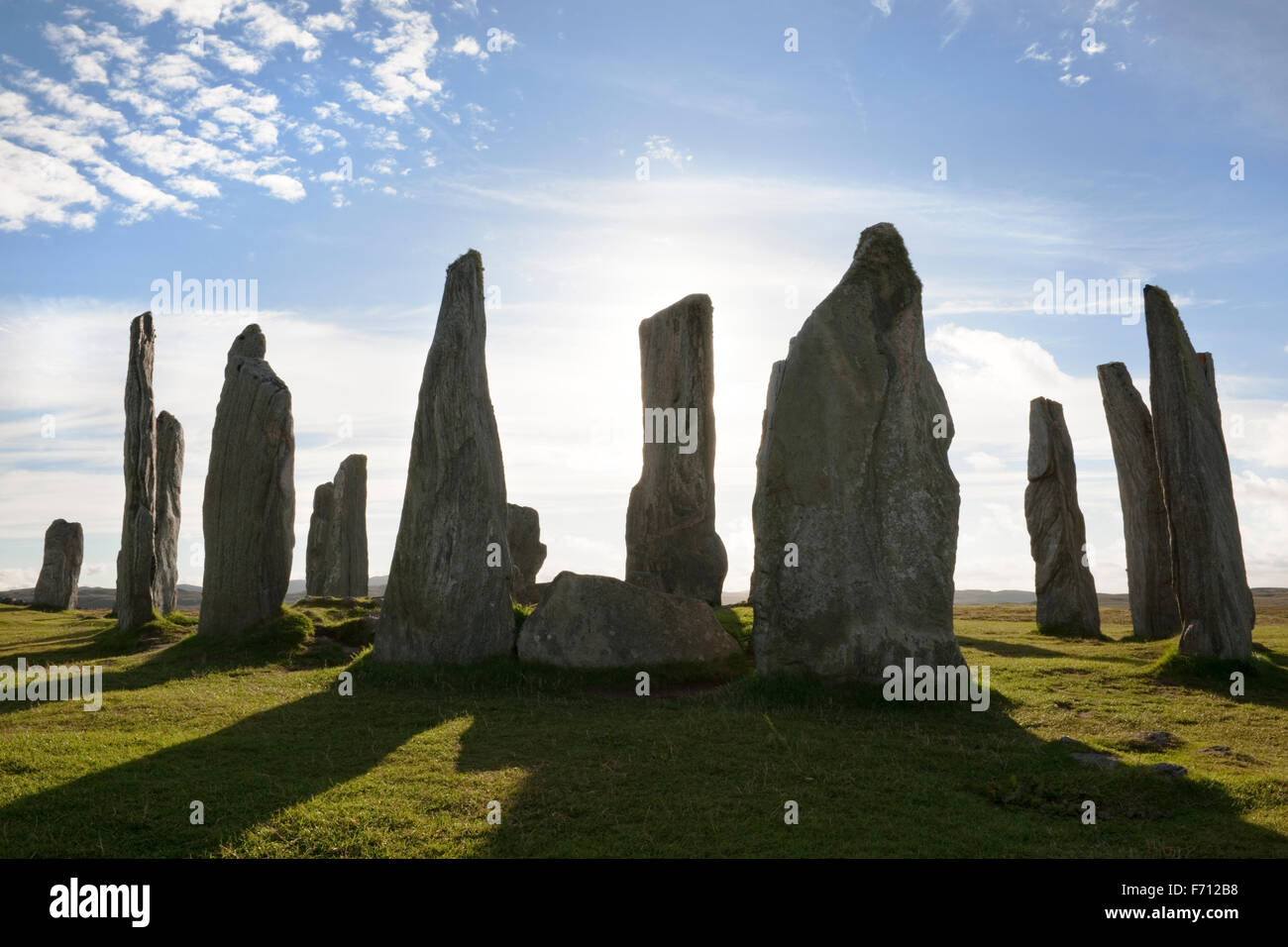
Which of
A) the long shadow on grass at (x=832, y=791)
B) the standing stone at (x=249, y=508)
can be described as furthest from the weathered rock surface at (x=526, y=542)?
the long shadow on grass at (x=832, y=791)

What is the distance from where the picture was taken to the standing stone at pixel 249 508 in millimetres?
17094

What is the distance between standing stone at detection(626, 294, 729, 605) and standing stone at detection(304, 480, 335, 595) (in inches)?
531


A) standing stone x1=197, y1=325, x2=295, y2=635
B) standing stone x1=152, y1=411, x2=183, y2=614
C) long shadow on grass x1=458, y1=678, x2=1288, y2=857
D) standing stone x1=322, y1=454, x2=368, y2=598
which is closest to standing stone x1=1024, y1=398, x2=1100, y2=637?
long shadow on grass x1=458, y1=678, x2=1288, y2=857

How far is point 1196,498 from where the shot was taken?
47.9 feet

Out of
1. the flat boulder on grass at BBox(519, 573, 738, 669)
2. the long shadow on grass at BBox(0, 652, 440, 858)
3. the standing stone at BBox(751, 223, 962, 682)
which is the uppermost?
the standing stone at BBox(751, 223, 962, 682)

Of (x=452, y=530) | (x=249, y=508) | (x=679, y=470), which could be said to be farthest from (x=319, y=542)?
(x=452, y=530)

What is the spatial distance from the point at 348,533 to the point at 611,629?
18.2 m

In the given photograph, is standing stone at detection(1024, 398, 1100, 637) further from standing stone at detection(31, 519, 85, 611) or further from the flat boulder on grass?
standing stone at detection(31, 519, 85, 611)

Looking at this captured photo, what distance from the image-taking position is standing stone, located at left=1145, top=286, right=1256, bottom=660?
14.4 metres

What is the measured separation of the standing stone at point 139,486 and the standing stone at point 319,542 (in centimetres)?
925

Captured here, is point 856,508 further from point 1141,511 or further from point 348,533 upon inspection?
point 348,533
